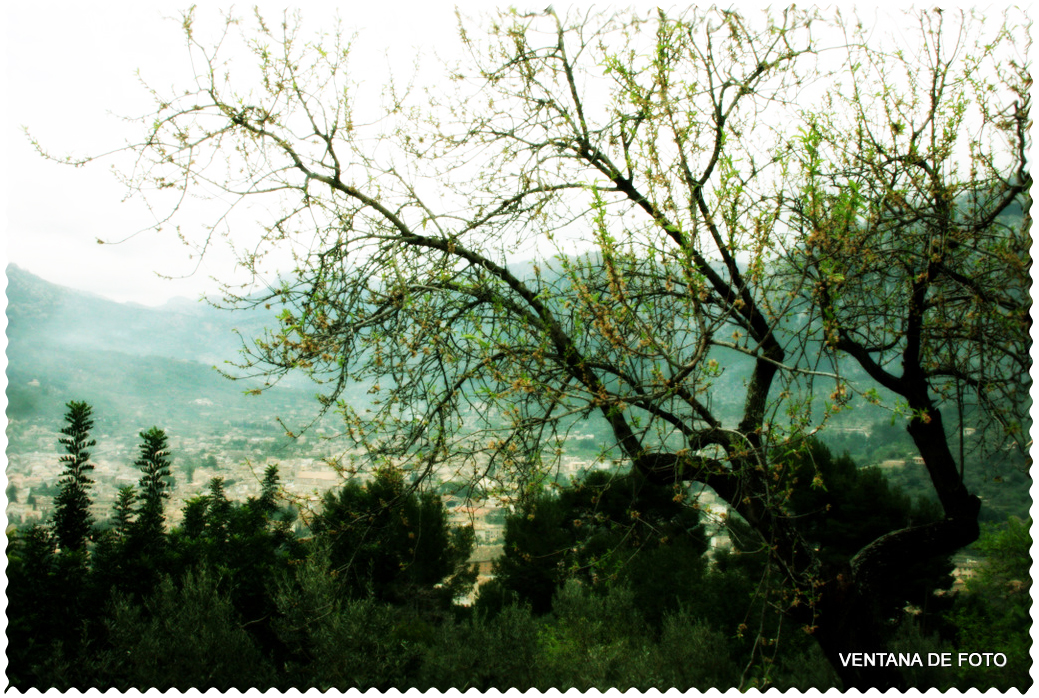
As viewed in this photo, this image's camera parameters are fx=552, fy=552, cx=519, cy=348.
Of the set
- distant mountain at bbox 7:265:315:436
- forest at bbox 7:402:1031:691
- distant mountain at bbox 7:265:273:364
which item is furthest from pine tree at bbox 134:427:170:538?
distant mountain at bbox 7:265:273:364

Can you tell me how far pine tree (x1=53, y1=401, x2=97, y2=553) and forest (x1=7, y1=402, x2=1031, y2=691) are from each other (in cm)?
2

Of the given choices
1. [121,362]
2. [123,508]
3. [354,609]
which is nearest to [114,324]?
[121,362]

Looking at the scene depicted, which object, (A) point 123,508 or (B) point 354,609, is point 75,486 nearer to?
(A) point 123,508

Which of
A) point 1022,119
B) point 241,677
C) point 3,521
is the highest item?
point 1022,119

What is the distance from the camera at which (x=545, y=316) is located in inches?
117

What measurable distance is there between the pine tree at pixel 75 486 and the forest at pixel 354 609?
0.06 feet

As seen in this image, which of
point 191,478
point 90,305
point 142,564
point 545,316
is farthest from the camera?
point 90,305

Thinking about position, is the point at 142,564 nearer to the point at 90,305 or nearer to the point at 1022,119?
the point at 90,305

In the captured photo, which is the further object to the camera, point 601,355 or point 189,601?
point 189,601

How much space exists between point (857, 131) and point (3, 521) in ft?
17.3

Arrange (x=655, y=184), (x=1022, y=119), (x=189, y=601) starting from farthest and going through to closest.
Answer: (x=189, y=601), (x=1022, y=119), (x=655, y=184)

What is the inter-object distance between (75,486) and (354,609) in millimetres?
3321

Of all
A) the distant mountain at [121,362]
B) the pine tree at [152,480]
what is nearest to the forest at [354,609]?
the pine tree at [152,480]

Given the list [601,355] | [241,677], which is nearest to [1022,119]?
[601,355]
